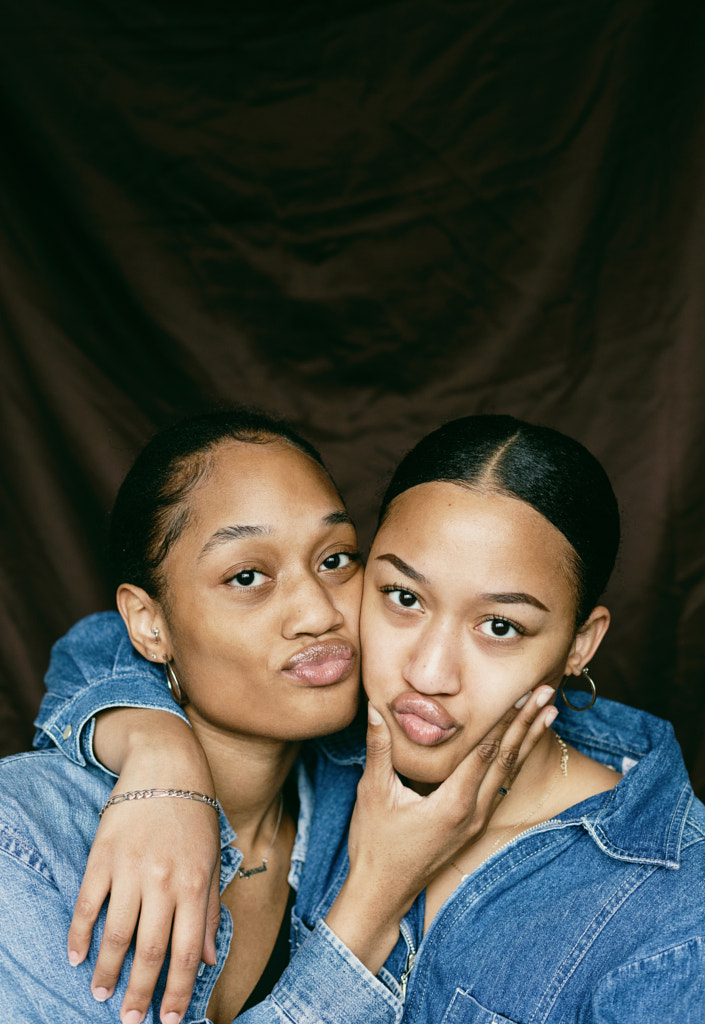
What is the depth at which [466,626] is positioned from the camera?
1526 millimetres

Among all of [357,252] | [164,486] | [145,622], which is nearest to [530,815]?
[145,622]

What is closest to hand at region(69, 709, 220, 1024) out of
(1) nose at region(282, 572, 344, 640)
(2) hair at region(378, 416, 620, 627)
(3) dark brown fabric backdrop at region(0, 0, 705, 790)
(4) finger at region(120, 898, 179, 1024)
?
(4) finger at region(120, 898, 179, 1024)

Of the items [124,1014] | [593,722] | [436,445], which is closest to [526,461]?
[436,445]

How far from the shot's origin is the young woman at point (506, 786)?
1.43 meters

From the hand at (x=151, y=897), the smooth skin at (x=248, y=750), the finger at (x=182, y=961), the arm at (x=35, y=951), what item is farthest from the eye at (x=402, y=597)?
the arm at (x=35, y=951)

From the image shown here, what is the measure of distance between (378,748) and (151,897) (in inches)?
17.5

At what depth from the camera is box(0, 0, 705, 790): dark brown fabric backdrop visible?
2.17 m

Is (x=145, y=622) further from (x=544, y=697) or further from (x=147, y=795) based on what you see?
(x=544, y=697)

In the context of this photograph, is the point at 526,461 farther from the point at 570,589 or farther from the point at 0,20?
the point at 0,20

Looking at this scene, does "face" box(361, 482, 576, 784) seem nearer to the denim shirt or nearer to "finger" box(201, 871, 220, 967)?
the denim shirt

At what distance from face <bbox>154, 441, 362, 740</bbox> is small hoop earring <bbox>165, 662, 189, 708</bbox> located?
0.06m

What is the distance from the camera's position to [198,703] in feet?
5.73

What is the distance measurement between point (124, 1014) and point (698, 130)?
2.15 meters

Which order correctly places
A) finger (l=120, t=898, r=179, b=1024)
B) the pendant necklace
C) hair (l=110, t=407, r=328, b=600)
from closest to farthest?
finger (l=120, t=898, r=179, b=1024) < hair (l=110, t=407, r=328, b=600) < the pendant necklace
